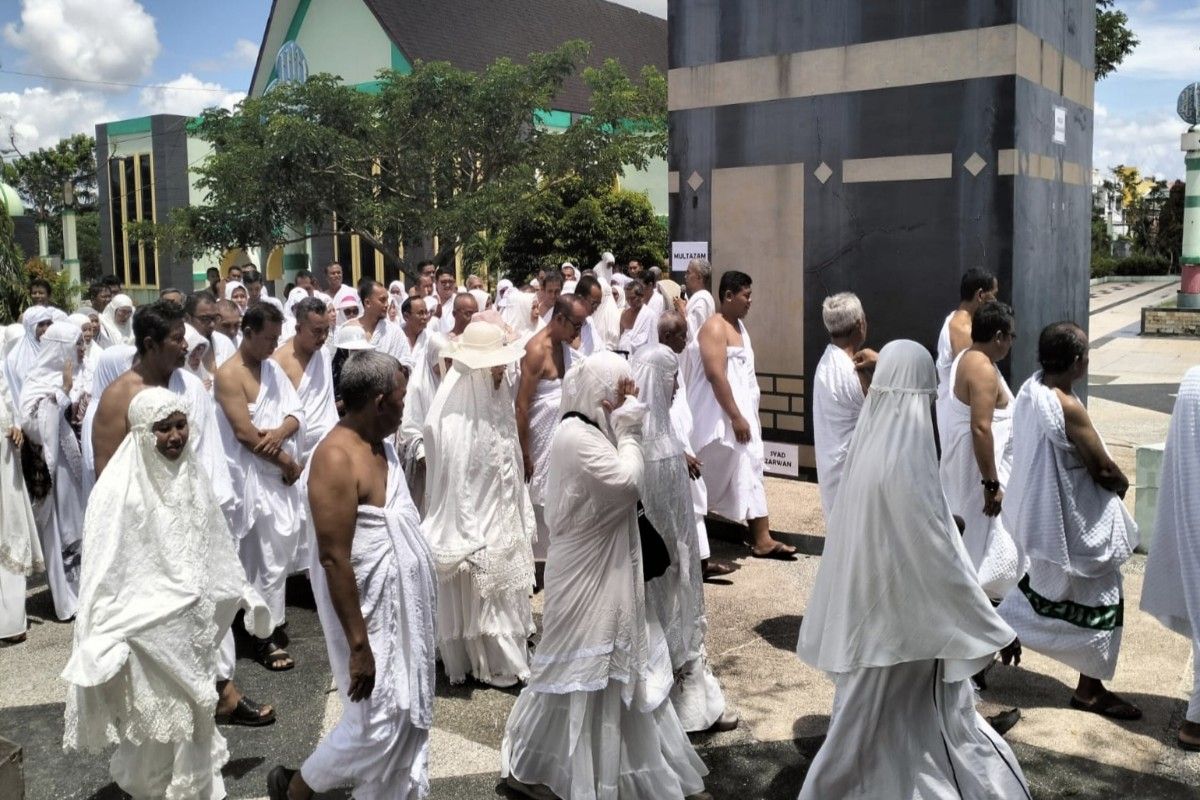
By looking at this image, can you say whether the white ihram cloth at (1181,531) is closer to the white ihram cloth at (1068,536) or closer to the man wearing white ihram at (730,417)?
the white ihram cloth at (1068,536)

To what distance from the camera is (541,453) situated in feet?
22.6

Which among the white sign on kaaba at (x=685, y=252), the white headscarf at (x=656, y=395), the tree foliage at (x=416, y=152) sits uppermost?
the tree foliage at (x=416, y=152)

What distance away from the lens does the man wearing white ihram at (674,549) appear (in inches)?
173

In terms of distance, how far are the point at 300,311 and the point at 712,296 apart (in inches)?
171

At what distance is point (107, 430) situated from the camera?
4.66 m

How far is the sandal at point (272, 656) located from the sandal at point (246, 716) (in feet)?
2.39

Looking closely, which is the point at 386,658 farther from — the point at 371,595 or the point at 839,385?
the point at 839,385

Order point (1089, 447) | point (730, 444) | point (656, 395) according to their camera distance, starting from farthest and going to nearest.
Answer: point (730, 444) → point (1089, 447) → point (656, 395)

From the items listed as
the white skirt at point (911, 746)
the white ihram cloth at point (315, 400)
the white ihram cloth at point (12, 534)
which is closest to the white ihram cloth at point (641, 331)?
the white ihram cloth at point (315, 400)

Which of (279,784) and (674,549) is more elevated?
(674,549)

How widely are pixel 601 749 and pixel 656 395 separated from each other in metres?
1.40

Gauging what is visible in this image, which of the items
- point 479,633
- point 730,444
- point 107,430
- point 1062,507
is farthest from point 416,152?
point 1062,507

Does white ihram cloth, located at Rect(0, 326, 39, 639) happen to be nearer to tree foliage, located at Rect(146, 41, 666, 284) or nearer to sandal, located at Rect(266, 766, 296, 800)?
sandal, located at Rect(266, 766, 296, 800)

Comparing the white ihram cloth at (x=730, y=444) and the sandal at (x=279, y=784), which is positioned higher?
the white ihram cloth at (x=730, y=444)
